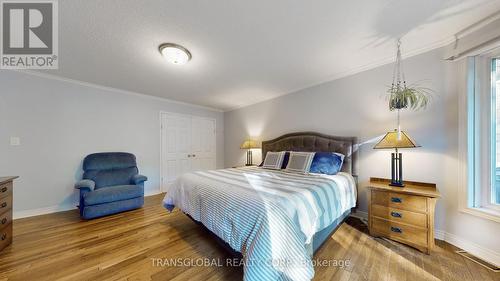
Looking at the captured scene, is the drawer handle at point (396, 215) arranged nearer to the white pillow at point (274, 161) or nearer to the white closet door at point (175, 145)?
the white pillow at point (274, 161)

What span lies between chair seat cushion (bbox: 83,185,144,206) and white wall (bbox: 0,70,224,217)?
94cm

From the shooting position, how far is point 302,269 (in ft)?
4.05

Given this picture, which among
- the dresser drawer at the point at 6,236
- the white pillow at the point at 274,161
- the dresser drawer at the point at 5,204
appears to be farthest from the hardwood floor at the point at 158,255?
the white pillow at the point at 274,161

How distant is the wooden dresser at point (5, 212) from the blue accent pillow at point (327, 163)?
362 cm

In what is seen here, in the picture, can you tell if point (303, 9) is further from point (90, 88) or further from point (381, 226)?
point (90, 88)

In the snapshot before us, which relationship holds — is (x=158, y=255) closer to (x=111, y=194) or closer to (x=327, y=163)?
(x=111, y=194)

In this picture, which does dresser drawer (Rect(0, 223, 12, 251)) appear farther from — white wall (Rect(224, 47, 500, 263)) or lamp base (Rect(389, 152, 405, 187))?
lamp base (Rect(389, 152, 405, 187))

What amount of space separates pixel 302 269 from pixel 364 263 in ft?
2.91

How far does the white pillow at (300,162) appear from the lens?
2.74 meters

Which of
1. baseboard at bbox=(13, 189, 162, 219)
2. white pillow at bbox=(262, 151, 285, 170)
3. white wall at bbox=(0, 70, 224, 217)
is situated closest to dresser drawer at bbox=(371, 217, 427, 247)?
white pillow at bbox=(262, 151, 285, 170)

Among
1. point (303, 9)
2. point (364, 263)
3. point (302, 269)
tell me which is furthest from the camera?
point (364, 263)

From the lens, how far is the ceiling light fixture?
2121 millimetres

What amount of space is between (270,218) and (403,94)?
7.00ft

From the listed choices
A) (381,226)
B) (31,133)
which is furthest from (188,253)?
(31,133)
